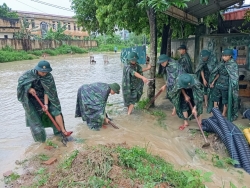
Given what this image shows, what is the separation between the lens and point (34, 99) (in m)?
4.64

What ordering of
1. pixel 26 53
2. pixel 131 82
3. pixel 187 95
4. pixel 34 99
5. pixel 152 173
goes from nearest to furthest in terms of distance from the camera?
pixel 152 173 → pixel 34 99 → pixel 187 95 → pixel 131 82 → pixel 26 53

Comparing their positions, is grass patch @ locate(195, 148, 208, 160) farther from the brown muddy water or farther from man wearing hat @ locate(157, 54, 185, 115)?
man wearing hat @ locate(157, 54, 185, 115)

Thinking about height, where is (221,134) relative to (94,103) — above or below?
below

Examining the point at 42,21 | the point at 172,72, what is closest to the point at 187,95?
the point at 172,72

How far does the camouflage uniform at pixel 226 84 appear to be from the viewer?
548cm

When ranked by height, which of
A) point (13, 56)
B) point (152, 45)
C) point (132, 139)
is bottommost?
point (132, 139)

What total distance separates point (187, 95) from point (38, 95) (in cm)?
295

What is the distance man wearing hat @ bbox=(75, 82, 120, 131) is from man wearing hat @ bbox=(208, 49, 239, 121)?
238cm

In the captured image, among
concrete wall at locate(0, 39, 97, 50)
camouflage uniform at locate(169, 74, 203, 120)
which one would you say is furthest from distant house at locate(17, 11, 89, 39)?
camouflage uniform at locate(169, 74, 203, 120)

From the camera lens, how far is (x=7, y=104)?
28.1 feet

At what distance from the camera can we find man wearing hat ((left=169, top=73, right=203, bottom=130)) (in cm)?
496

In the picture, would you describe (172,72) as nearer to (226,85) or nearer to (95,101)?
(226,85)

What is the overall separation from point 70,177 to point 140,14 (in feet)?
17.0

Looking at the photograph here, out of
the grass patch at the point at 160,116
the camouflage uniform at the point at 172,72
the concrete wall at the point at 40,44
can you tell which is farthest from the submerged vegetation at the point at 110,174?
the concrete wall at the point at 40,44
